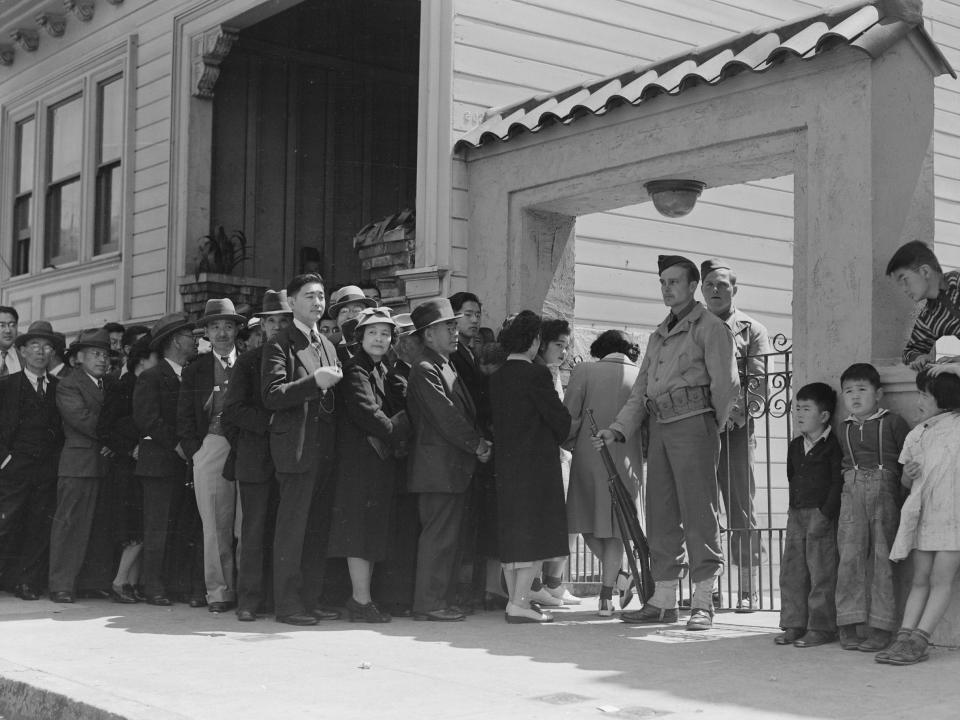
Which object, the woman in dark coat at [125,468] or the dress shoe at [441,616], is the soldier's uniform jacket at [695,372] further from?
the woman in dark coat at [125,468]

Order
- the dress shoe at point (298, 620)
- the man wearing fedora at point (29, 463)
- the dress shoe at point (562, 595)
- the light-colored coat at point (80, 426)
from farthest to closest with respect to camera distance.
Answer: the man wearing fedora at point (29, 463), the light-colored coat at point (80, 426), the dress shoe at point (562, 595), the dress shoe at point (298, 620)

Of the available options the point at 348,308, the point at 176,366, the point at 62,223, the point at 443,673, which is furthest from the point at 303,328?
the point at 62,223

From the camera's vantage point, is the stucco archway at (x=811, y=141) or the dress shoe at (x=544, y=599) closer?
the stucco archway at (x=811, y=141)

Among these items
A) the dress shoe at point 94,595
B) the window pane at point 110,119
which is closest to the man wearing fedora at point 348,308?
the dress shoe at point 94,595

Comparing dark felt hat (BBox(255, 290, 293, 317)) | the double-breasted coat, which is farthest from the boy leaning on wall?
dark felt hat (BBox(255, 290, 293, 317))

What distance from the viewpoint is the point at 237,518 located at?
8.70m

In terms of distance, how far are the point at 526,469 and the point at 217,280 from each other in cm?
615

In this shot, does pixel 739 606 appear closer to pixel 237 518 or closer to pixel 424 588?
pixel 424 588

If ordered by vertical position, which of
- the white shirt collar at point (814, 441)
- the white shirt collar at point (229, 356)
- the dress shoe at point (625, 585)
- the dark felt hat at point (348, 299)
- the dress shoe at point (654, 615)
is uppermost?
the dark felt hat at point (348, 299)

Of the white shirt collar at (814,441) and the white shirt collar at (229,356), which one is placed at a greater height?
the white shirt collar at (229,356)

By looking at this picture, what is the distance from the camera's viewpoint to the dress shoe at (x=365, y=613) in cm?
798

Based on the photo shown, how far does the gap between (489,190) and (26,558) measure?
4418 mm

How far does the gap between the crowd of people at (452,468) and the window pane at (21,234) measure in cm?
784

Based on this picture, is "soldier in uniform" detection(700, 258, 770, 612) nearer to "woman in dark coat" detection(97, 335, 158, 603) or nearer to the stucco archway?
the stucco archway
